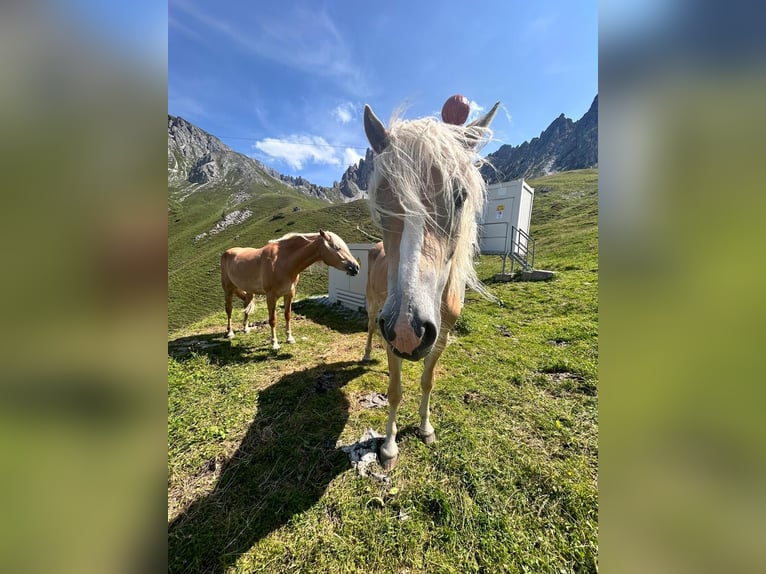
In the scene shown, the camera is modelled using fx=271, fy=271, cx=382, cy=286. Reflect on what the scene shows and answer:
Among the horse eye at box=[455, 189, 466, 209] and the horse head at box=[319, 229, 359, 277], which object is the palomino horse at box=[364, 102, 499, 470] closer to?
the horse eye at box=[455, 189, 466, 209]

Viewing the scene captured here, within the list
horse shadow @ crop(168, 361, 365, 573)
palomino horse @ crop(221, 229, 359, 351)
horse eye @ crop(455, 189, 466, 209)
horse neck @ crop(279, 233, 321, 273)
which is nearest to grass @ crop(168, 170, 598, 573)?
horse shadow @ crop(168, 361, 365, 573)

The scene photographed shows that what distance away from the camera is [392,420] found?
114 inches

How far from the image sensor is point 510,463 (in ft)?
8.92

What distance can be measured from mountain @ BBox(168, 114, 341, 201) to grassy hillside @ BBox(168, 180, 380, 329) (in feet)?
61.0

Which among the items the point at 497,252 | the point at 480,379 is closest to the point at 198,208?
the point at 497,252

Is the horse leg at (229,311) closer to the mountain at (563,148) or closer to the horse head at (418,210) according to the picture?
the horse head at (418,210)

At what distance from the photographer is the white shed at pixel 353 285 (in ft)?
27.5

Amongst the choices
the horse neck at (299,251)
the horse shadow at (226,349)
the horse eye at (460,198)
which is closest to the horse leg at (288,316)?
the horse shadow at (226,349)

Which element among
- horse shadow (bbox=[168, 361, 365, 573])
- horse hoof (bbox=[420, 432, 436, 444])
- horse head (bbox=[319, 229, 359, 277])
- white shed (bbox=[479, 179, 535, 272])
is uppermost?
white shed (bbox=[479, 179, 535, 272])

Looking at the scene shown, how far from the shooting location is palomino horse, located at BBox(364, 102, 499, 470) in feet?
5.21

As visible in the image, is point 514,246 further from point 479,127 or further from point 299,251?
point 479,127

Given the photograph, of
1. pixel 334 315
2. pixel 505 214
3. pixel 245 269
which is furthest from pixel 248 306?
pixel 505 214
